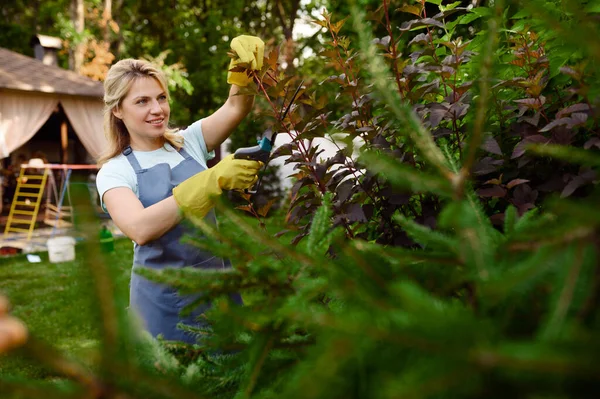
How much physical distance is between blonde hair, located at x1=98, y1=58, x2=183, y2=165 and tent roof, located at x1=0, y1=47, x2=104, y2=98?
10629mm

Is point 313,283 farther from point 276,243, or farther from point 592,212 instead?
point 592,212

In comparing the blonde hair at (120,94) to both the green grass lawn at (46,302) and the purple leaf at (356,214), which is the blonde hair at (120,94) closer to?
the green grass lawn at (46,302)

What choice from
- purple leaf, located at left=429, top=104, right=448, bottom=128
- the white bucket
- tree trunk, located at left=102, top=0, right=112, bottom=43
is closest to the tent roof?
tree trunk, located at left=102, top=0, right=112, bottom=43

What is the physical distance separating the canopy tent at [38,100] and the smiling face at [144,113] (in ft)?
35.4

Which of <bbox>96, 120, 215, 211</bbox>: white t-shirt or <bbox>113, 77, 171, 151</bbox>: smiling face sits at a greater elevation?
<bbox>113, 77, 171, 151</bbox>: smiling face

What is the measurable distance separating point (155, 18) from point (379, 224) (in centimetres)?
2446

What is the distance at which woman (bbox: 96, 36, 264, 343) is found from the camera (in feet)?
6.11

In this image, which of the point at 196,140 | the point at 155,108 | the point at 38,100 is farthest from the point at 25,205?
the point at 155,108

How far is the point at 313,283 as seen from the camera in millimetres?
588

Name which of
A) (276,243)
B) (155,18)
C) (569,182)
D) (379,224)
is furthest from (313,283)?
(155,18)

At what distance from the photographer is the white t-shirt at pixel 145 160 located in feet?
7.20

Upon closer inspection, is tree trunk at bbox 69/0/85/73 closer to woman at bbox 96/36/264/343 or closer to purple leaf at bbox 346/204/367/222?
woman at bbox 96/36/264/343

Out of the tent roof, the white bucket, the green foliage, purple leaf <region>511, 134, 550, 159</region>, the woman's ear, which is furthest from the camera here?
the tent roof

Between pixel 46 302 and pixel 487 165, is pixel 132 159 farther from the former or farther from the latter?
pixel 46 302
